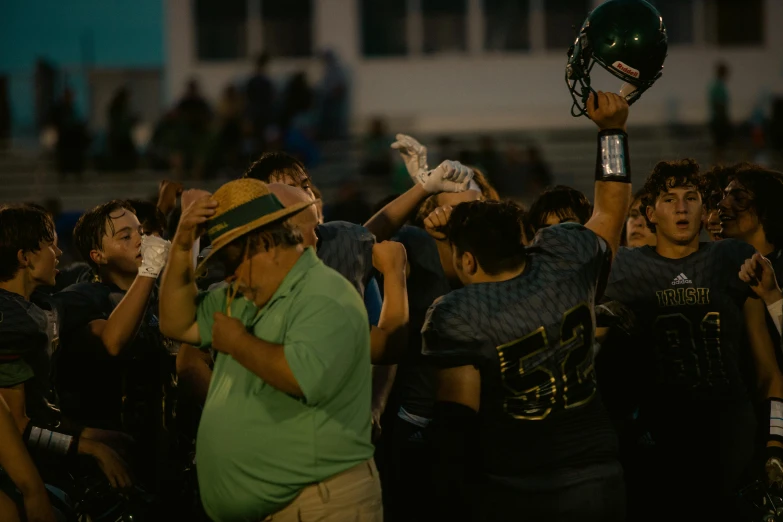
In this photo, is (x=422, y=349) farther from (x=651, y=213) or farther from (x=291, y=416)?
(x=651, y=213)

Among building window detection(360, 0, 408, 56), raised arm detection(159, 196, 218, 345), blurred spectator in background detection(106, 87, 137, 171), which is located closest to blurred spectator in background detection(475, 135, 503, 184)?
blurred spectator in background detection(106, 87, 137, 171)

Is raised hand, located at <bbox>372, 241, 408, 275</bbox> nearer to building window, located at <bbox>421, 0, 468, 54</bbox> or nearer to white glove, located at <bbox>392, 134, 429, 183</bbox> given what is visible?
white glove, located at <bbox>392, 134, 429, 183</bbox>

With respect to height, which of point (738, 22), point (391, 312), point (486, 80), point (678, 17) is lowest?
point (391, 312)

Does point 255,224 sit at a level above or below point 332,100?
below

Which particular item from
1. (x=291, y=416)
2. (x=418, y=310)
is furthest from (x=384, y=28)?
(x=291, y=416)

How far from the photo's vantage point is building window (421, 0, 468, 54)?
20.7m

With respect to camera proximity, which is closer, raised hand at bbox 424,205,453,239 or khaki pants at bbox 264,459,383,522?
khaki pants at bbox 264,459,383,522

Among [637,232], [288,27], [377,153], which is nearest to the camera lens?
[637,232]

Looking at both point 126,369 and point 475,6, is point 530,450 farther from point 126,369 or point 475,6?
point 475,6

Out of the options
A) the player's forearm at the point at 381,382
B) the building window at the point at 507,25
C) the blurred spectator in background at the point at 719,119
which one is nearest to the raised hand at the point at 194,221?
the player's forearm at the point at 381,382

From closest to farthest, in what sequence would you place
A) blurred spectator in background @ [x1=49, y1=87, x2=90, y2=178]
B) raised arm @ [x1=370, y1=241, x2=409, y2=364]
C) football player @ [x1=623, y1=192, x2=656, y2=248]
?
raised arm @ [x1=370, y1=241, x2=409, y2=364] < football player @ [x1=623, y1=192, x2=656, y2=248] < blurred spectator in background @ [x1=49, y1=87, x2=90, y2=178]

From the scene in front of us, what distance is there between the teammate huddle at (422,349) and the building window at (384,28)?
49.3 ft

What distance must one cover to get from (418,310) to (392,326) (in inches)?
49.8

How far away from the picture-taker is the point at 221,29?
21.0 meters
